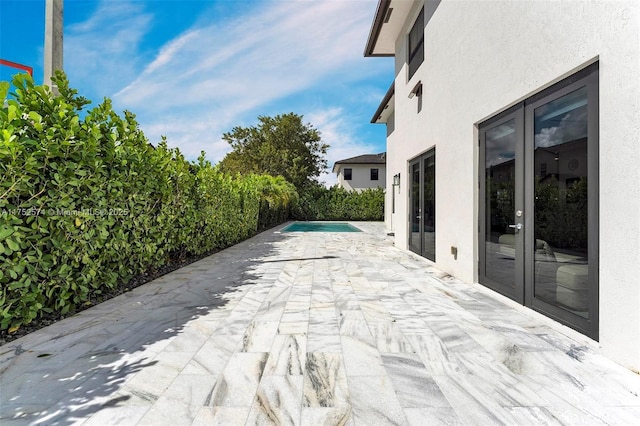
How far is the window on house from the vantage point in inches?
286

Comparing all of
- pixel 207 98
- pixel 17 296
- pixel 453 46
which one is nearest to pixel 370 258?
pixel 453 46

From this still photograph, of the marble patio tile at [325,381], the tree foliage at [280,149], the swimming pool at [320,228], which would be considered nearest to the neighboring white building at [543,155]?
the marble patio tile at [325,381]

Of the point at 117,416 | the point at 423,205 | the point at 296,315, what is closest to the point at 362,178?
the point at 423,205

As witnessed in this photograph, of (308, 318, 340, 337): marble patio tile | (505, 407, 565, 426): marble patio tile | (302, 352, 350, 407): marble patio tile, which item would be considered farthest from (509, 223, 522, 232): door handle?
(302, 352, 350, 407): marble patio tile

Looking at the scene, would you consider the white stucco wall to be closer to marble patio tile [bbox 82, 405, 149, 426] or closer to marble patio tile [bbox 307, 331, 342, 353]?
marble patio tile [bbox 307, 331, 342, 353]

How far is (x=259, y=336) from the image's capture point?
293 centimetres

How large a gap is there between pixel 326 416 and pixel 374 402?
350mm

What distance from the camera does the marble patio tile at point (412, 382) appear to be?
1.94 meters

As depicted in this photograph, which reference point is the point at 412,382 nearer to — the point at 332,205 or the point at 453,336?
the point at 453,336

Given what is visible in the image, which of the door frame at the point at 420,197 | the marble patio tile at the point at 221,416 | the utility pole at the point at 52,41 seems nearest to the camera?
the marble patio tile at the point at 221,416

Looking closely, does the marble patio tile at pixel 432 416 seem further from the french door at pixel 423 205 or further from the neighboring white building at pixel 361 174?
the neighboring white building at pixel 361 174

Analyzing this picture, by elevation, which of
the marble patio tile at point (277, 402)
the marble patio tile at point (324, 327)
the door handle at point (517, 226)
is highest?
the door handle at point (517, 226)

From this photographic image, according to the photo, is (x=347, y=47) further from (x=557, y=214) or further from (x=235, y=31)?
(x=557, y=214)

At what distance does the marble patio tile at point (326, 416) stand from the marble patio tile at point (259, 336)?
92cm
